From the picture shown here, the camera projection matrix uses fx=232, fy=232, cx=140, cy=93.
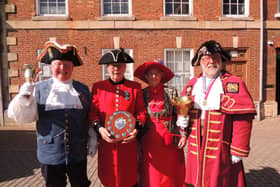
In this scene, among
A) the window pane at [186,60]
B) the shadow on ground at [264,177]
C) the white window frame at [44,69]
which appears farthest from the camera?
the window pane at [186,60]

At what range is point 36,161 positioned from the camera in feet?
15.8

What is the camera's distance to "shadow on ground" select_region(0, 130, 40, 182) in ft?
14.0

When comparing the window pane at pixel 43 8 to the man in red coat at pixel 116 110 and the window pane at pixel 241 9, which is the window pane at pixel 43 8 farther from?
the window pane at pixel 241 9

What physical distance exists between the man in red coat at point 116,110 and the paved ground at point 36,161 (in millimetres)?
1326

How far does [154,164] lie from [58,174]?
1107 millimetres

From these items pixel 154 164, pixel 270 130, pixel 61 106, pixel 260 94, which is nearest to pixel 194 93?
pixel 154 164

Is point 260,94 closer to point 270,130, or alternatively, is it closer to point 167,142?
point 270,130

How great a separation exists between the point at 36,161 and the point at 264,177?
4.38 m

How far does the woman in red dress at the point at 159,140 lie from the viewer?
111 inches

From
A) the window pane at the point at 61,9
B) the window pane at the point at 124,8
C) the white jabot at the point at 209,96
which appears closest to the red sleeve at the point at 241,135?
the white jabot at the point at 209,96

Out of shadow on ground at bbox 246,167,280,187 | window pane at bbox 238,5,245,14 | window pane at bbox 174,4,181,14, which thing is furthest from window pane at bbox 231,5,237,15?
shadow on ground at bbox 246,167,280,187

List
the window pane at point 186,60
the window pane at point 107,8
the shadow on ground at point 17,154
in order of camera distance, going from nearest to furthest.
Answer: the shadow on ground at point 17,154, the window pane at point 107,8, the window pane at point 186,60

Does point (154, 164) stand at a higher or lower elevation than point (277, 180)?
higher

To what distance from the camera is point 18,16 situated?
26.0 ft
